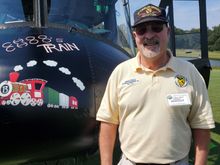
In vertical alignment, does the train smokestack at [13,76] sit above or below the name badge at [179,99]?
above

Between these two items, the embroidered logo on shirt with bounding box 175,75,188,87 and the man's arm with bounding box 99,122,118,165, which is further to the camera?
the man's arm with bounding box 99,122,118,165

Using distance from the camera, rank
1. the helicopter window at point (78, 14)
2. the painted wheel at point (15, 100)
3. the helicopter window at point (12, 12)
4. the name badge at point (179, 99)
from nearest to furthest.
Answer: the name badge at point (179, 99)
the painted wheel at point (15, 100)
the helicopter window at point (12, 12)
the helicopter window at point (78, 14)

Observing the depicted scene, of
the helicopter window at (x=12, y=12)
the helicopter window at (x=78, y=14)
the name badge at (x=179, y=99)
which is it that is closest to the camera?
the name badge at (x=179, y=99)

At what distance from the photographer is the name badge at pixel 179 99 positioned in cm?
278

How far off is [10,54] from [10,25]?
0.81m

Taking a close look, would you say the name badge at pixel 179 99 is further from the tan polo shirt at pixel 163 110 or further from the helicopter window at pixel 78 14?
the helicopter window at pixel 78 14

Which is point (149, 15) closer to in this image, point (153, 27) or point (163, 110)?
point (153, 27)

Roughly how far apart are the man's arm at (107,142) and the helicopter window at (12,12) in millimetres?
1715

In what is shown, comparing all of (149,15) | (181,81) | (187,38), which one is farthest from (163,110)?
→ (187,38)

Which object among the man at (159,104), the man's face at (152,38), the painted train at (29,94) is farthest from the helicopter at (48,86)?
the man's face at (152,38)

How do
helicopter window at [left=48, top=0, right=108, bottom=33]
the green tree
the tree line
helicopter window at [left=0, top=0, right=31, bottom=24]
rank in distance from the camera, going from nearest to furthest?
helicopter window at [left=0, top=0, right=31, bottom=24] < helicopter window at [left=48, top=0, right=108, bottom=33] < the tree line < the green tree

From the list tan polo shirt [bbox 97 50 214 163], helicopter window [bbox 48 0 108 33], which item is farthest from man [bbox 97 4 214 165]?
helicopter window [bbox 48 0 108 33]

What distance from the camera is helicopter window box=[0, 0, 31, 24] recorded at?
4425mm

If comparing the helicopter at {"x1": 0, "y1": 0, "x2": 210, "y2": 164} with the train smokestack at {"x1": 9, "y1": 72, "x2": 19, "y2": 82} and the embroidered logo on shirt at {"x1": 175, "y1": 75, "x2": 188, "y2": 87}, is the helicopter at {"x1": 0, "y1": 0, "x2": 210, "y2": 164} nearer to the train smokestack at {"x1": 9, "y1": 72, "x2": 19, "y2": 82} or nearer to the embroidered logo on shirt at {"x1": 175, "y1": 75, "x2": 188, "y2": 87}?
the train smokestack at {"x1": 9, "y1": 72, "x2": 19, "y2": 82}
